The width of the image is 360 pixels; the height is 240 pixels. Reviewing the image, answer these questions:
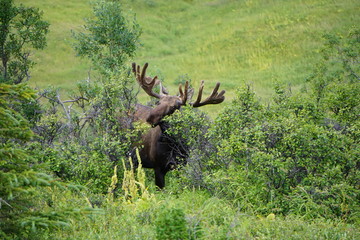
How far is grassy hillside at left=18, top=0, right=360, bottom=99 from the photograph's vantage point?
42781 millimetres

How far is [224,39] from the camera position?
175ft

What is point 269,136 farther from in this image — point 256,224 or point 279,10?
point 279,10

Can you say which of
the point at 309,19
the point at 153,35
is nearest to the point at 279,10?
the point at 309,19

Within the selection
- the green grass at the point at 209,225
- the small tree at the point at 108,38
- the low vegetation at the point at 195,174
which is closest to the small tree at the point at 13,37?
the small tree at the point at 108,38

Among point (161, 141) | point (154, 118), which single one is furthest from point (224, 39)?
point (154, 118)

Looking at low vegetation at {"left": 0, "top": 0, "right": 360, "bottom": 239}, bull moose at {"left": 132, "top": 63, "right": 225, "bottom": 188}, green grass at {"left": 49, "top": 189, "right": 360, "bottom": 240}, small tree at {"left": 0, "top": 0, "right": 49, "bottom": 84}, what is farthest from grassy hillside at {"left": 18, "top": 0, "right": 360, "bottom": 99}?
green grass at {"left": 49, "top": 189, "right": 360, "bottom": 240}

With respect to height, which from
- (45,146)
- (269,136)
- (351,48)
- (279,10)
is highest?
(279,10)

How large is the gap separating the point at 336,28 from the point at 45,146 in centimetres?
4050

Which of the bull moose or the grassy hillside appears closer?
the bull moose

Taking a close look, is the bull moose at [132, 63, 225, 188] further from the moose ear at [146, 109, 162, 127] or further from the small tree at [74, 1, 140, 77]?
the small tree at [74, 1, 140, 77]

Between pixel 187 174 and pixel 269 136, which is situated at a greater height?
pixel 269 136

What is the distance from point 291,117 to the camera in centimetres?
981

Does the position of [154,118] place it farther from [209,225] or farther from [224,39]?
[224,39]

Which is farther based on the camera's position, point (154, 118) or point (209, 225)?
point (154, 118)
